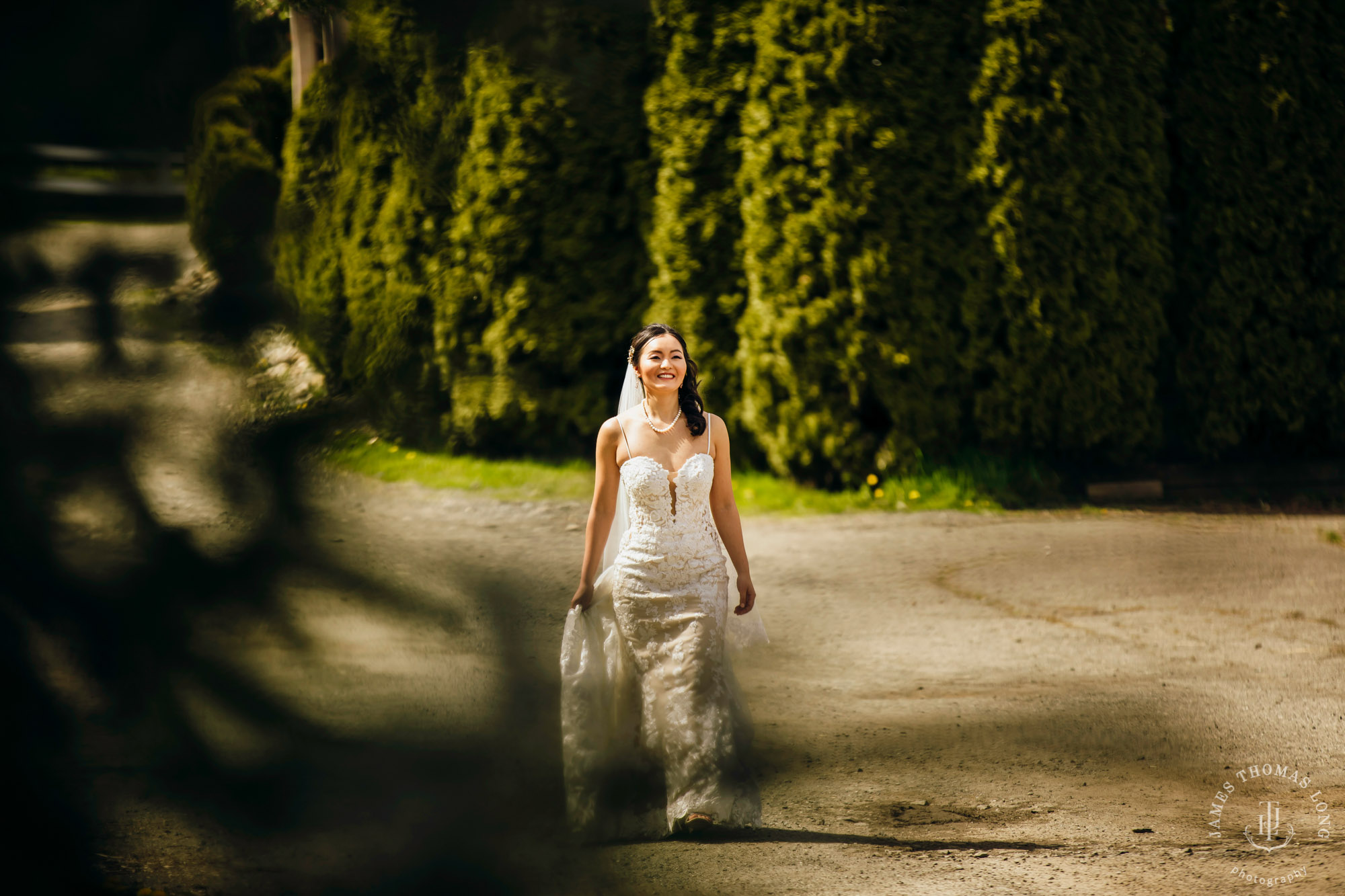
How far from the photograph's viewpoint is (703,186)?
6496 millimetres

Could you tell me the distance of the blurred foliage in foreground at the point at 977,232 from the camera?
607cm

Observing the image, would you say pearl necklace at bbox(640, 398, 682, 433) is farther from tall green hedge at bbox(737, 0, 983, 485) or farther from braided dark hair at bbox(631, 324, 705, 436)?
tall green hedge at bbox(737, 0, 983, 485)

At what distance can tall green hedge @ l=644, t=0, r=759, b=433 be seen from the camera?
6.25 m

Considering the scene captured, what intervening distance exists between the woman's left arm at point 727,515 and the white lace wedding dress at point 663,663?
78 mm

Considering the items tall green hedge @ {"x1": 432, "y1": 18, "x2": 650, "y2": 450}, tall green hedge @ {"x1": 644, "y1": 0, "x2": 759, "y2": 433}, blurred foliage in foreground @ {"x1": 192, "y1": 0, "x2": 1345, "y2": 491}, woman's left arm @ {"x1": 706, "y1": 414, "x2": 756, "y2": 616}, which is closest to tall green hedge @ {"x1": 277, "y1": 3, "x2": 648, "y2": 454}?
tall green hedge @ {"x1": 432, "y1": 18, "x2": 650, "y2": 450}

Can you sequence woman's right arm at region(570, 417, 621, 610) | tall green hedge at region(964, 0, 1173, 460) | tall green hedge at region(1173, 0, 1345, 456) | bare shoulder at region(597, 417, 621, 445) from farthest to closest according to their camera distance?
tall green hedge at region(1173, 0, 1345, 456) < tall green hedge at region(964, 0, 1173, 460) < bare shoulder at region(597, 417, 621, 445) < woman's right arm at region(570, 417, 621, 610)

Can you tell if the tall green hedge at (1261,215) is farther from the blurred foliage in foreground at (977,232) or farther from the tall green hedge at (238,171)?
the tall green hedge at (238,171)

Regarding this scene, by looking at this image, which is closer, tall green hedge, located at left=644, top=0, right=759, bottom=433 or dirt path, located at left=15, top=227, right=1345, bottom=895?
dirt path, located at left=15, top=227, right=1345, bottom=895

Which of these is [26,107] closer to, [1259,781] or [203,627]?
[203,627]

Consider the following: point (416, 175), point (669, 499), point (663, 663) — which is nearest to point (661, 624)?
point (663, 663)

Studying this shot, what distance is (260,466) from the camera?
0.77 metres

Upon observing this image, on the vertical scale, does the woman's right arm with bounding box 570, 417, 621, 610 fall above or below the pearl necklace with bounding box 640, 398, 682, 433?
below

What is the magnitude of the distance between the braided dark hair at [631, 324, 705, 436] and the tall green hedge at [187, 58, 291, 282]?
1.90 m

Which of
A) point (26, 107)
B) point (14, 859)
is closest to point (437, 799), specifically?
point (14, 859)
